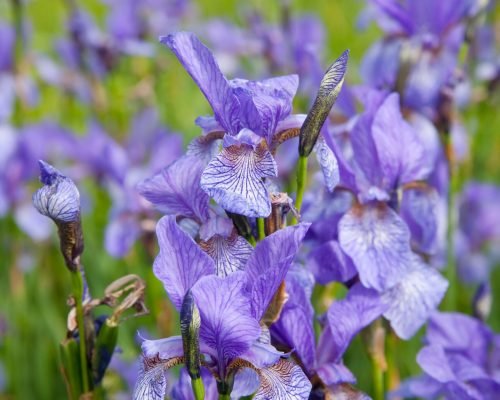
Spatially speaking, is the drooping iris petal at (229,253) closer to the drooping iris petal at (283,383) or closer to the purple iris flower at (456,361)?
the drooping iris petal at (283,383)

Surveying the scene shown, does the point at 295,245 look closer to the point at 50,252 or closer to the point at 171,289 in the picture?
the point at 171,289

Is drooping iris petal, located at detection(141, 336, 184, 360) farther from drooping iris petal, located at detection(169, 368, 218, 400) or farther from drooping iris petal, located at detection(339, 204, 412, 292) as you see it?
drooping iris petal, located at detection(339, 204, 412, 292)

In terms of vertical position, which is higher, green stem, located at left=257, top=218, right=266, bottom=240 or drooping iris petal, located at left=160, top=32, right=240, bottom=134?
drooping iris petal, located at left=160, top=32, right=240, bottom=134

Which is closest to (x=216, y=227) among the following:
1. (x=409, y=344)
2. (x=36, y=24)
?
(x=409, y=344)

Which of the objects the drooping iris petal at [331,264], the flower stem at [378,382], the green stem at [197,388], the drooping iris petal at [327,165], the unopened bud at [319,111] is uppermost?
the unopened bud at [319,111]

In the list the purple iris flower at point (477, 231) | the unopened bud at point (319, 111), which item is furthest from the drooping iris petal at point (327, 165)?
the purple iris flower at point (477, 231)

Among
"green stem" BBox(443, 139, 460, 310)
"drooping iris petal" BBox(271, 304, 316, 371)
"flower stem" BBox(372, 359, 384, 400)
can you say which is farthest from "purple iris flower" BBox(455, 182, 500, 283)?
"drooping iris petal" BBox(271, 304, 316, 371)

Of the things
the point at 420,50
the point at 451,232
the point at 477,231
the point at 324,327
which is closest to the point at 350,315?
the point at 324,327
